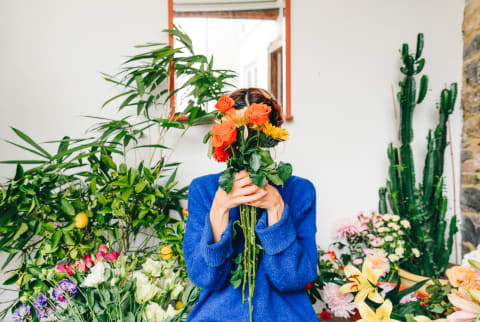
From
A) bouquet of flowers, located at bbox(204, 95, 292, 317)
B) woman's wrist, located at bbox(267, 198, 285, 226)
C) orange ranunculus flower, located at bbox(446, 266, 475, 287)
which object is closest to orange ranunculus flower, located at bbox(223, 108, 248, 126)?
bouquet of flowers, located at bbox(204, 95, 292, 317)

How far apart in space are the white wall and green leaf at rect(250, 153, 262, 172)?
0.96m

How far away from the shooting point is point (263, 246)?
865 mm

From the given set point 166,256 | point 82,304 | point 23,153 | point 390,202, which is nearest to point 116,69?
point 23,153

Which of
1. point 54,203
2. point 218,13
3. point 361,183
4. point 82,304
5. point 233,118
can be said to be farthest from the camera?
point 361,183

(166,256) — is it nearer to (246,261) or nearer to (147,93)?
(246,261)

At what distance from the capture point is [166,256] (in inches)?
51.3

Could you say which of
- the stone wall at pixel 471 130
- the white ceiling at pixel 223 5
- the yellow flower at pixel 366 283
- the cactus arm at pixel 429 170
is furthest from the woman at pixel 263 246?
the stone wall at pixel 471 130

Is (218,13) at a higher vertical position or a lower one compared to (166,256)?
higher

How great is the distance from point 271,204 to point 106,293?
25.6 inches

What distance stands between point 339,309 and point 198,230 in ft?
2.26

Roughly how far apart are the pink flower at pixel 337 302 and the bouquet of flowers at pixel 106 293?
54 cm

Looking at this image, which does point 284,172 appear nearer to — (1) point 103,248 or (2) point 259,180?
(2) point 259,180

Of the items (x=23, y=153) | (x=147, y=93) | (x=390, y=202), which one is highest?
(x=147, y=93)

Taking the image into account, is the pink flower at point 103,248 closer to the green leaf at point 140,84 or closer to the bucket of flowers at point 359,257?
the green leaf at point 140,84
